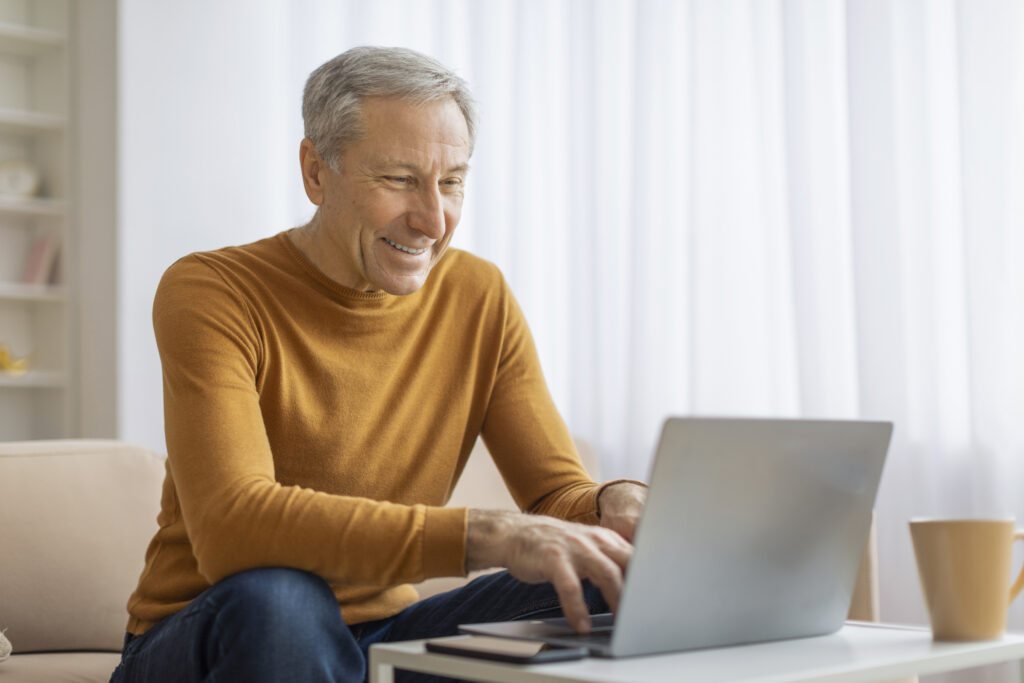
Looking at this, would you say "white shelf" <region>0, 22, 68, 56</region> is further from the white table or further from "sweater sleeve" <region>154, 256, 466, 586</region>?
the white table

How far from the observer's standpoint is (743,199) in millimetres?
2547

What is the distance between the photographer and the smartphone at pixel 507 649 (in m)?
0.84

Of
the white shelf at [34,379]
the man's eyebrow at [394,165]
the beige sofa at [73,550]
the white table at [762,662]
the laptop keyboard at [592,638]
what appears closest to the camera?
the white table at [762,662]

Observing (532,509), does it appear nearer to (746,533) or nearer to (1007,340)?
(746,533)

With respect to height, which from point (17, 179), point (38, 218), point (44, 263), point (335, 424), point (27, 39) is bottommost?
point (335, 424)

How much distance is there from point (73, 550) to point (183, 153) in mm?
1713

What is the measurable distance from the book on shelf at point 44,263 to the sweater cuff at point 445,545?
3166 mm

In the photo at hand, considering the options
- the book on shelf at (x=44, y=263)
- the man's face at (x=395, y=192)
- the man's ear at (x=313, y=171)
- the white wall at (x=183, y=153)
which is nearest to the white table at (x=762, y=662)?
the man's face at (x=395, y=192)

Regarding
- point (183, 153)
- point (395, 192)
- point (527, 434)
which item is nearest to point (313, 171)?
point (395, 192)

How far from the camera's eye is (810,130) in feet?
7.88

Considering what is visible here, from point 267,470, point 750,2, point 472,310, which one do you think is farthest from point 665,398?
point 267,470

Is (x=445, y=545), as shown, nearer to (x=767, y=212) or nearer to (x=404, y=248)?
(x=404, y=248)

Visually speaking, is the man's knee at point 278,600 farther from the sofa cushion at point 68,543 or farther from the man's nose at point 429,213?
the sofa cushion at point 68,543

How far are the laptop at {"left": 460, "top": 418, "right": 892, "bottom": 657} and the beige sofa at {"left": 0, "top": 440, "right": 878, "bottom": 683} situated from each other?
991mm
